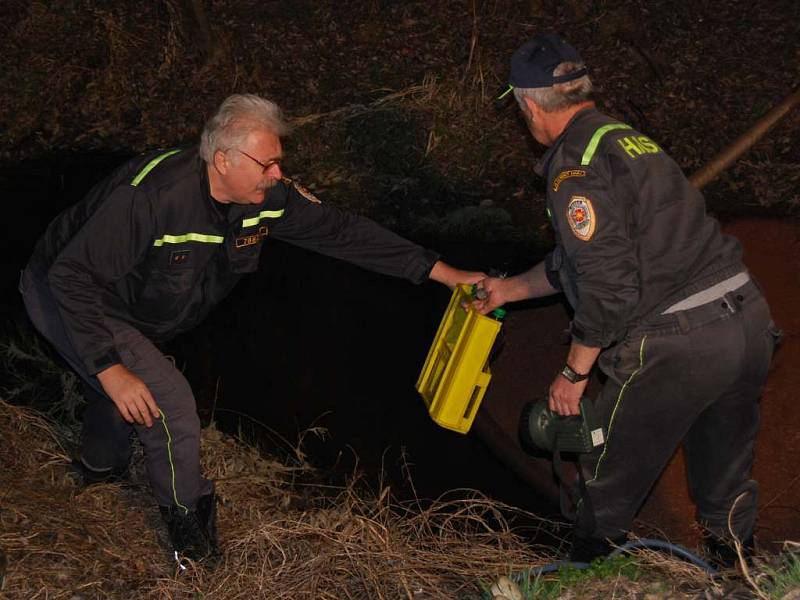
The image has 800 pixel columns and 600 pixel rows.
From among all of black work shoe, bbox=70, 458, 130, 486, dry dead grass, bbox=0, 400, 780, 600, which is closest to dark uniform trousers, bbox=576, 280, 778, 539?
dry dead grass, bbox=0, 400, 780, 600

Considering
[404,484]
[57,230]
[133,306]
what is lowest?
[404,484]

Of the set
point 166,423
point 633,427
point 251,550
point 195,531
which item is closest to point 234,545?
point 251,550

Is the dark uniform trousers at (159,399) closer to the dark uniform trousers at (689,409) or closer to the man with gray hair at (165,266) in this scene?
the man with gray hair at (165,266)

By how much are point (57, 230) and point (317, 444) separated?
7.18 feet

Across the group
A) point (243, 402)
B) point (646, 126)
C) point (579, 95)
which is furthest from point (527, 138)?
point (579, 95)

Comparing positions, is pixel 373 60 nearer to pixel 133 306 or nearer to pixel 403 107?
pixel 403 107

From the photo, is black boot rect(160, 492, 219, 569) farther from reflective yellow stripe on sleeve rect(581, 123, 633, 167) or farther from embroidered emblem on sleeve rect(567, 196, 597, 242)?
reflective yellow stripe on sleeve rect(581, 123, 633, 167)

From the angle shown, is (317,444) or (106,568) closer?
(106,568)

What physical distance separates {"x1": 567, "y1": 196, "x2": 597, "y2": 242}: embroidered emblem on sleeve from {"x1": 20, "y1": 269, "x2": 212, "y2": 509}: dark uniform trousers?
162cm

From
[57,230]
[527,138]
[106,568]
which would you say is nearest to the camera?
[57,230]

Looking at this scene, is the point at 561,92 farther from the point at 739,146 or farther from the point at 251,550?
the point at 739,146

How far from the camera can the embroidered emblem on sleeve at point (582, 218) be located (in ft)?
11.0

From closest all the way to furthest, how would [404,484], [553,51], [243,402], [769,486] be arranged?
[553,51] < [769,486] < [404,484] < [243,402]

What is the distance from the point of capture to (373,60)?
357 inches
